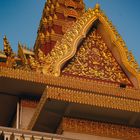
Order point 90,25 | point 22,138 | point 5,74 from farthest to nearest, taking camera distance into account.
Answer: point 90,25
point 5,74
point 22,138

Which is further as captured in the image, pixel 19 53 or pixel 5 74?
pixel 19 53

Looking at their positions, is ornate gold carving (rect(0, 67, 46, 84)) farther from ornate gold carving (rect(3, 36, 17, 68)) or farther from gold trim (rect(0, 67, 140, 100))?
ornate gold carving (rect(3, 36, 17, 68))

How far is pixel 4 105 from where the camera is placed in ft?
45.0

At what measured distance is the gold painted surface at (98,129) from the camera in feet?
36.1

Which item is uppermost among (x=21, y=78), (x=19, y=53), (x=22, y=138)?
(x=19, y=53)

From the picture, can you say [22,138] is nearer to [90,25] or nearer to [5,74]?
[5,74]

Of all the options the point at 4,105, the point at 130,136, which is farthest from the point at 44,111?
the point at 4,105

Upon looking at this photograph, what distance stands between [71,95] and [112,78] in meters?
3.34

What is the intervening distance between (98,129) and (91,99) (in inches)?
24.4

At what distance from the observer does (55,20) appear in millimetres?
16906

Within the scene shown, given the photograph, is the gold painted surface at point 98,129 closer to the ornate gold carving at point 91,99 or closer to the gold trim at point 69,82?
the ornate gold carving at point 91,99

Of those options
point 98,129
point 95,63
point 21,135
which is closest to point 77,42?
point 95,63

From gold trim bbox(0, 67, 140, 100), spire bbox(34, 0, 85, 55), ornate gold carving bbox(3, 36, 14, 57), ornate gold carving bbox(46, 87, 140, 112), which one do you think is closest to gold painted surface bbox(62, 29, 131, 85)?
gold trim bbox(0, 67, 140, 100)

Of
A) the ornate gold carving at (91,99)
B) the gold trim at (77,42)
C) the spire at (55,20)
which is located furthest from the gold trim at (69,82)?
the spire at (55,20)
